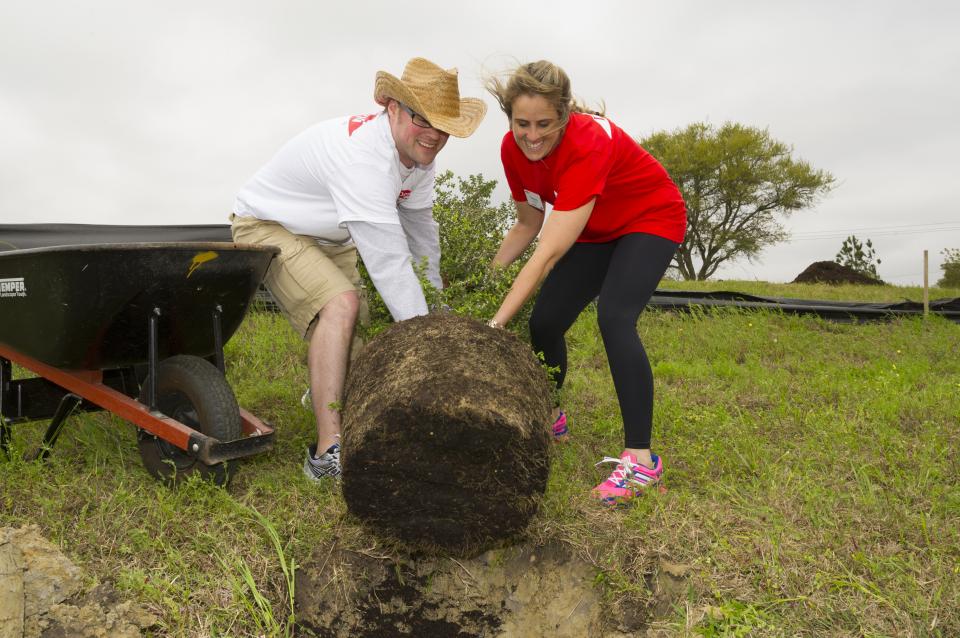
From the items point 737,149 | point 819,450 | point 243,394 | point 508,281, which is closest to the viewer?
point 508,281

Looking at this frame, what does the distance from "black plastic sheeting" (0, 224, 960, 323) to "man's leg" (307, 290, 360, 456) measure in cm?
384

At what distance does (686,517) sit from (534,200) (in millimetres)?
1573

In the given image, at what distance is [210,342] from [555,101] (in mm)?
2054

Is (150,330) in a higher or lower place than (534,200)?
lower

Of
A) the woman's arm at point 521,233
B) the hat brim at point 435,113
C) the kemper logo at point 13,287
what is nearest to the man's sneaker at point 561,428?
the woman's arm at point 521,233

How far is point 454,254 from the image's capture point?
4566mm

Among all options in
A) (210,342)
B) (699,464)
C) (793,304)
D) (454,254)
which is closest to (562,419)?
(699,464)

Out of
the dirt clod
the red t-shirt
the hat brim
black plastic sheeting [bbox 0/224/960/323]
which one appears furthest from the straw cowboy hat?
black plastic sheeting [bbox 0/224/960/323]

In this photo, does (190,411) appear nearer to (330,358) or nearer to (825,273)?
(330,358)

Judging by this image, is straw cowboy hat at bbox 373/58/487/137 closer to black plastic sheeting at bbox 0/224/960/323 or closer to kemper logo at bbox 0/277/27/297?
kemper logo at bbox 0/277/27/297

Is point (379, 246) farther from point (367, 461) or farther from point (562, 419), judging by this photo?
point (562, 419)

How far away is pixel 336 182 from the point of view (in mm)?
3115

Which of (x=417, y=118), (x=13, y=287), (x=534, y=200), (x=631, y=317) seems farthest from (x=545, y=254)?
(x=13, y=287)

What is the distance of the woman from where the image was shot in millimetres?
2893
